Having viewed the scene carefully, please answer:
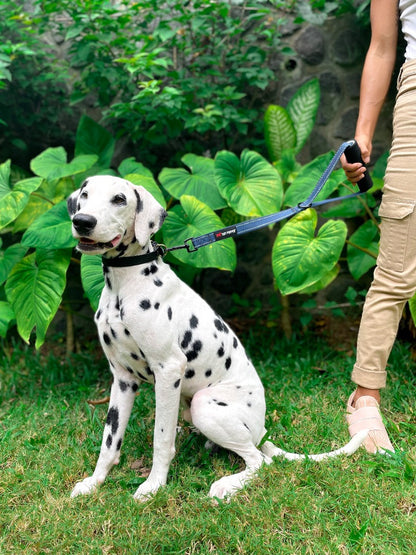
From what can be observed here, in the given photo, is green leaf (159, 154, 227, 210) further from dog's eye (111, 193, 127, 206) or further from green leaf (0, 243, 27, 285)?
dog's eye (111, 193, 127, 206)

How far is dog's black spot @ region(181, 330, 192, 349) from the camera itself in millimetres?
2115

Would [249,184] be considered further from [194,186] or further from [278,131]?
[278,131]

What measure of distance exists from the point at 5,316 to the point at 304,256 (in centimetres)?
164

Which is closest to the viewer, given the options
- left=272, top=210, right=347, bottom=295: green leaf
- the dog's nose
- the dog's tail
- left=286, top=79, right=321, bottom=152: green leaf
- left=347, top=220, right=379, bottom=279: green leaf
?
the dog's nose

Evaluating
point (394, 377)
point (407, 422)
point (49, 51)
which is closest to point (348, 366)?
point (394, 377)

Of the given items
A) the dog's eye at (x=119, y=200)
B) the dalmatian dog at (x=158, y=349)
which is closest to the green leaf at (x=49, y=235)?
the dalmatian dog at (x=158, y=349)

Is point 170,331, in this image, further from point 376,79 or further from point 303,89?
point 303,89

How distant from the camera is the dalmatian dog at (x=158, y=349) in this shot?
1.94 m

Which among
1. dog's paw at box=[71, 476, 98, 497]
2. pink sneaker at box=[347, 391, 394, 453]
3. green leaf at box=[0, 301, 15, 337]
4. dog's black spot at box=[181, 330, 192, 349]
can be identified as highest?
dog's black spot at box=[181, 330, 192, 349]

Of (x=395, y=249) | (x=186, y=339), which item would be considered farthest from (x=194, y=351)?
(x=395, y=249)

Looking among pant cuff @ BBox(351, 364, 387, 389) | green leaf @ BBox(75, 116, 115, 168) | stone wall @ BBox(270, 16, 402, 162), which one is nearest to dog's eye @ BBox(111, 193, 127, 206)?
pant cuff @ BBox(351, 364, 387, 389)

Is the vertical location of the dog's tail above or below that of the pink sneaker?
above

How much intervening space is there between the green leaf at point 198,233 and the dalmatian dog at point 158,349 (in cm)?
71

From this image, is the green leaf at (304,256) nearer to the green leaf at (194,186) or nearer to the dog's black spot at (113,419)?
the green leaf at (194,186)
